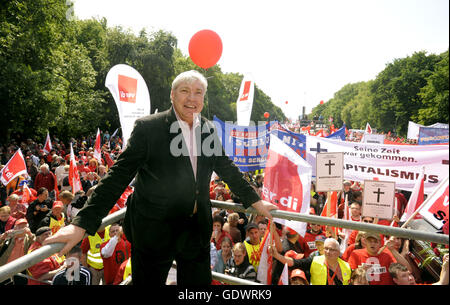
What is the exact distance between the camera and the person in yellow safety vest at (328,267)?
11.5ft

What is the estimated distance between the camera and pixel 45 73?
16.7 metres

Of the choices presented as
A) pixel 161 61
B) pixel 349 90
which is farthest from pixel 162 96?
pixel 349 90

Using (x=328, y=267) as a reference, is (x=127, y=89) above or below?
above

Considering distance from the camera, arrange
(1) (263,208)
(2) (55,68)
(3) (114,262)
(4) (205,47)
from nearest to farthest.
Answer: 1. (1) (263,208)
2. (3) (114,262)
3. (4) (205,47)
4. (2) (55,68)

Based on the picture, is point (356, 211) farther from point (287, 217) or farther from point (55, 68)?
point (55, 68)

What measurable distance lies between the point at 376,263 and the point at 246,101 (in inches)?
250

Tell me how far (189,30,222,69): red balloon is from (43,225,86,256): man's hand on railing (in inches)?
→ 187

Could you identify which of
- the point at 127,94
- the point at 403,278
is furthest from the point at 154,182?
the point at 127,94

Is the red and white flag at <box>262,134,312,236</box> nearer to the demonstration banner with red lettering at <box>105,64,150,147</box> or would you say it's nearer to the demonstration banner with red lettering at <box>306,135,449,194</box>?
the demonstration banner with red lettering at <box>306,135,449,194</box>

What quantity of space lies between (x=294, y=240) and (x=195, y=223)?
2926mm

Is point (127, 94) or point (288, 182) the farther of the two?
point (127, 94)

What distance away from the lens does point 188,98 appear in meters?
1.88

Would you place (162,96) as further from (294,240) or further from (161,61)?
(294,240)

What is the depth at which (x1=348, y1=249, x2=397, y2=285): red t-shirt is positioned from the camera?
3.34 meters
